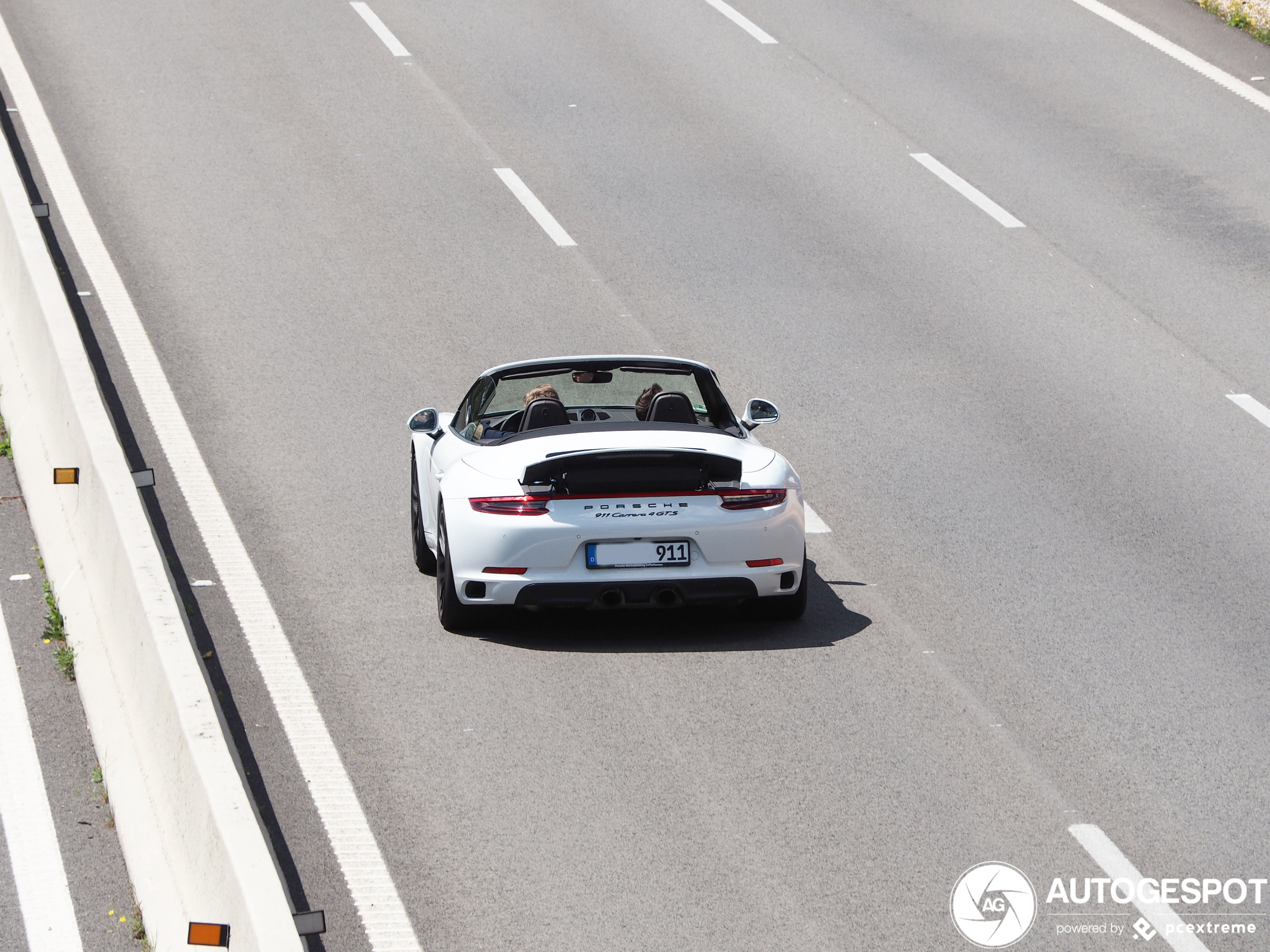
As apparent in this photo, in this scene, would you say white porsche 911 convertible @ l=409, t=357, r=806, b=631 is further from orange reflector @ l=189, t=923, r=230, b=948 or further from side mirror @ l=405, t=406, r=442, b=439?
orange reflector @ l=189, t=923, r=230, b=948

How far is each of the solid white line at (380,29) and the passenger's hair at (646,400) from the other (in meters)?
12.7

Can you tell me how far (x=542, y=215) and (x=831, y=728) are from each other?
959 centimetres

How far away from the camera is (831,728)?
7.65 metres

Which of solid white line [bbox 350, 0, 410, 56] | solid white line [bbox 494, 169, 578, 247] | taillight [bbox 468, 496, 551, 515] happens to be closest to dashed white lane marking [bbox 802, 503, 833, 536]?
taillight [bbox 468, 496, 551, 515]

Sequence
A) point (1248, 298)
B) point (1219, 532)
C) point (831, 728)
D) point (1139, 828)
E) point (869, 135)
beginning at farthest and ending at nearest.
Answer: point (869, 135), point (1248, 298), point (1219, 532), point (831, 728), point (1139, 828)

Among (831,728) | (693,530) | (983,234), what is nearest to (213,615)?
(693,530)

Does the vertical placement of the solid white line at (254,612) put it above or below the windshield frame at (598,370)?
below

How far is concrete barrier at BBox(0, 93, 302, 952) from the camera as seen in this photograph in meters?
5.57

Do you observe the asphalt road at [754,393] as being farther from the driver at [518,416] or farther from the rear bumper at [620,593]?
the driver at [518,416]

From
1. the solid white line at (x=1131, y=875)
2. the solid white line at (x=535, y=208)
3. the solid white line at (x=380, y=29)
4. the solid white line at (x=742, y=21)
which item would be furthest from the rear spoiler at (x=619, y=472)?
the solid white line at (x=742, y=21)

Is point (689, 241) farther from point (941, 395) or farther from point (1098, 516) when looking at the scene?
point (1098, 516)

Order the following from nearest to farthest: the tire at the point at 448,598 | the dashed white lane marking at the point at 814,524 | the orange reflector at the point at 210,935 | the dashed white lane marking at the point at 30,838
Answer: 1. the orange reflector at the point at 210,935
2. the dashed white lane marking at the point at 30,838
3. the tire at the point at 448,598
4. the dashed white lane marking at the point at 814,524

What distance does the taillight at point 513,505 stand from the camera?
27.4 ft

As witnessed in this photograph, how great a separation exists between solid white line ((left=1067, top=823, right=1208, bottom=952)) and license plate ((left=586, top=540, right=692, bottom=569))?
236 centimetres
